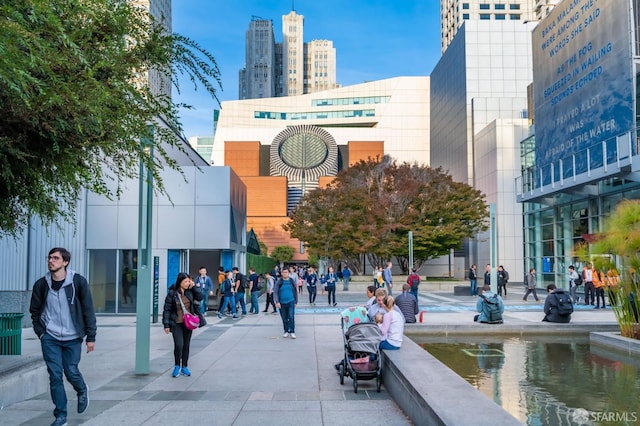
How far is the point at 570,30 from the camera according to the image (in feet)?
100

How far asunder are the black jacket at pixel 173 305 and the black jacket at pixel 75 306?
274cm

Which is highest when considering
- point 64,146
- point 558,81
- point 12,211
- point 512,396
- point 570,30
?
point 570,30

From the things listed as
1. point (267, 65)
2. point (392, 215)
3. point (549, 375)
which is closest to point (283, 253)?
point (392, 215)

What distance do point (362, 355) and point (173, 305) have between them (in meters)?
3.01

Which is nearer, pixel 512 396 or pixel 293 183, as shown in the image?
pixel 512 396

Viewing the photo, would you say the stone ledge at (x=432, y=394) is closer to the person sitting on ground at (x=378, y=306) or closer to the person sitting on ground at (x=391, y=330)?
the person sitting on ground at (x=391, y=330)

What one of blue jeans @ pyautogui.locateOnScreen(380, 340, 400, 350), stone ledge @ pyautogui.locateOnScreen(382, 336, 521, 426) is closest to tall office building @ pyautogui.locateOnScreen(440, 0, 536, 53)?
blue jeans @ pyautogui.locateOnScreen(380, 340, 400, 350)

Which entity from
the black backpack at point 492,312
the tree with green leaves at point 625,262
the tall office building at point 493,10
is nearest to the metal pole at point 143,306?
the black backpack at point 492,312

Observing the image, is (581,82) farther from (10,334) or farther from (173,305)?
(10,334)

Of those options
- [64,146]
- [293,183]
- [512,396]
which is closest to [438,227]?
[512,396]

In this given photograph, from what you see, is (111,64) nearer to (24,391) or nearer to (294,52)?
(24,391)

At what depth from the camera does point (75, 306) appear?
6.27 meters

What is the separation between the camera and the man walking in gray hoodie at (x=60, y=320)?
20.1 ft

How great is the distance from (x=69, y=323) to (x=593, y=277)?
2104cm
